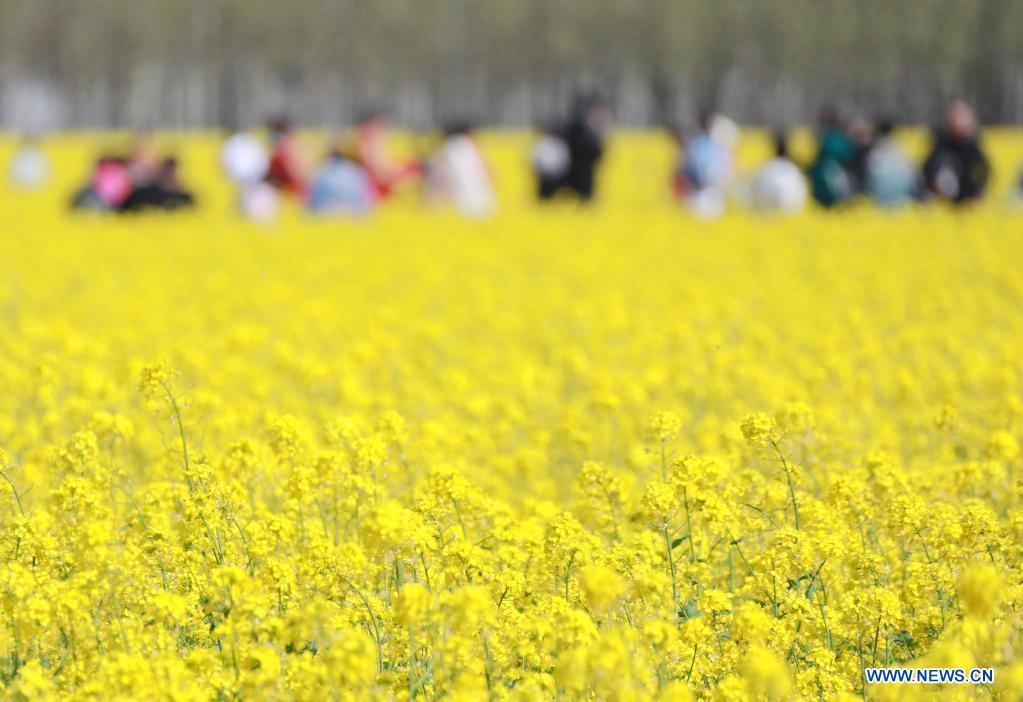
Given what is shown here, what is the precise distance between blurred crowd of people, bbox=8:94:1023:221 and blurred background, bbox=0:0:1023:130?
48.6 metres

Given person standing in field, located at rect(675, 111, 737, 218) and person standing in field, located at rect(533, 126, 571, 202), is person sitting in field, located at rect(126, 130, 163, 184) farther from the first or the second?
person standing in field, located at rect(675, 111, 737, 218)

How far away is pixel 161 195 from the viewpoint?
2028 cm

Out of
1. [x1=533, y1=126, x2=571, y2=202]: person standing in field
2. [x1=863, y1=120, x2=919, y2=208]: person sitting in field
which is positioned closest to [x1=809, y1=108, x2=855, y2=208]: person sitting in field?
[x1=863, y1=120, x2=919, y2=208]: person sitting in field

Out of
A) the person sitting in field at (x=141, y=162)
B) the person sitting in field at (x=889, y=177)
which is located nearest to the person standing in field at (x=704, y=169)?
the person sitting in field at (x=889, y=177)

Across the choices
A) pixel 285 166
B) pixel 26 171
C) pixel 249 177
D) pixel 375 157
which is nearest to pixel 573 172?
pixel 375 157

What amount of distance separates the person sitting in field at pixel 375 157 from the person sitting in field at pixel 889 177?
6.52 metres

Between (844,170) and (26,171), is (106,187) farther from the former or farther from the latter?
(26,171)

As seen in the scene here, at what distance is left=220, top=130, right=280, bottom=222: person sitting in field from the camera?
A: 63.2 ft

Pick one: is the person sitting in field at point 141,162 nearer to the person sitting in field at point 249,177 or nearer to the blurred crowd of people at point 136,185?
the blurred crowd of people at point 136,185

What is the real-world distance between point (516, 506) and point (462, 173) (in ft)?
47.2

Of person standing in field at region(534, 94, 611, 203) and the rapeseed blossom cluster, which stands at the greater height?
person standing in field at region(534, 94, 611, 203)

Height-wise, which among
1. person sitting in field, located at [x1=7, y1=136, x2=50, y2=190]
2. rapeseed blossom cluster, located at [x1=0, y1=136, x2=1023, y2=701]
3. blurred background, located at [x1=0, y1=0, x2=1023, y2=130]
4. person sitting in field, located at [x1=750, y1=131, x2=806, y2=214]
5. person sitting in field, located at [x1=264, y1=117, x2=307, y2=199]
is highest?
blurred background, located at [x1=0, y1=0, x2=1023, y2=130]

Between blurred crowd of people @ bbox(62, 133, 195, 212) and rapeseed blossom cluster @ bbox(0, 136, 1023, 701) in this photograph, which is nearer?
rapeseed blossom cluster @ bbox(0, 136, 1023, 701)

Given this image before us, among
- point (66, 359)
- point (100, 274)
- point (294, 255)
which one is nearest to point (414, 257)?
point (294, 255)
